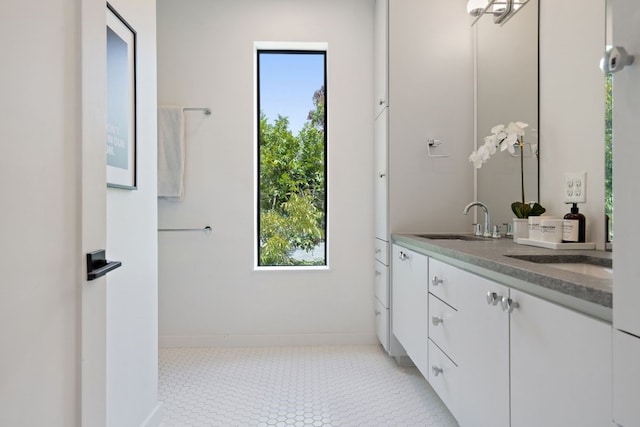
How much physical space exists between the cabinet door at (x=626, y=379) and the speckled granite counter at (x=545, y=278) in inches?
3.4

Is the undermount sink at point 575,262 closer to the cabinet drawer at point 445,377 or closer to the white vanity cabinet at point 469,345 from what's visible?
the white vanity cabinet at point 469,345

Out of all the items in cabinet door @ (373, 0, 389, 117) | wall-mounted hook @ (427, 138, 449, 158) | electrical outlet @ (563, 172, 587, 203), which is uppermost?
cabinet door @ (373, 0, 389, 117)

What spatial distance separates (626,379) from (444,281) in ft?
3.24

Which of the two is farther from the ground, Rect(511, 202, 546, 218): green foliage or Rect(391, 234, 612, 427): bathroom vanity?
Rect(511, 202, 546, 218): green foliage

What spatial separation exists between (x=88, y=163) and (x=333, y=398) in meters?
1.74

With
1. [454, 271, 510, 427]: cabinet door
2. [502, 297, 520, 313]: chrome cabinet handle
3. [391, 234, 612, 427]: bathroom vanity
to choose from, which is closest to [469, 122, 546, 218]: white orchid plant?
[391, 234, 612, 427]: bathroom vanity

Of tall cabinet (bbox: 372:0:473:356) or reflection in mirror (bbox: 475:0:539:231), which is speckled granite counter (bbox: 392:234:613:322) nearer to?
reflection in mirror (bbox: 475:0:539:231)

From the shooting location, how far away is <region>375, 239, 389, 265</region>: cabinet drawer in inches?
102

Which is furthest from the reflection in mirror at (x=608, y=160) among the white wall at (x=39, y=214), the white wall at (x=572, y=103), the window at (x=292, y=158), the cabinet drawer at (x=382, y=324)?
the window at (x=292, y=158)

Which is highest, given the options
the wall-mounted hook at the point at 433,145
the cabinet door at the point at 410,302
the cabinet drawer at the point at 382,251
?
the wall-mounted hook at the point at 433,145

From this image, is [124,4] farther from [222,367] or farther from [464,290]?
[222,367]

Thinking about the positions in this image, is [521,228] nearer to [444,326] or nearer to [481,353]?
[444,326]

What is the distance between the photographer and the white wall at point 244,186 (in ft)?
9.57

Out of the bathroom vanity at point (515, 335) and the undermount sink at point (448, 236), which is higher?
the undermount sink at point (448, 236)
